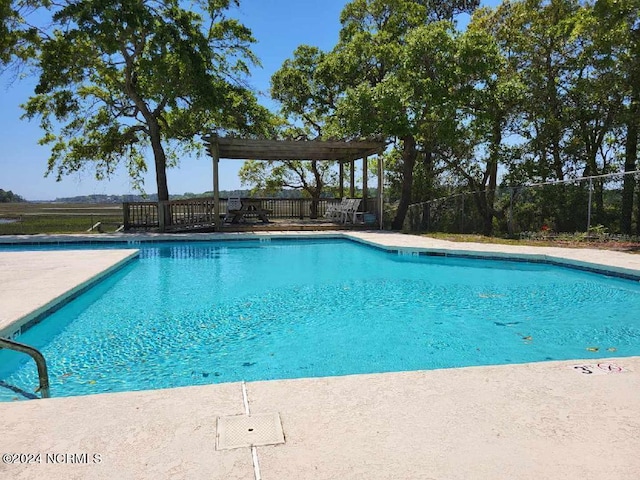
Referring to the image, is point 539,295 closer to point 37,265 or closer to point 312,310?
point 312,310

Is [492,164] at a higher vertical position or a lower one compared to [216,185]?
higher

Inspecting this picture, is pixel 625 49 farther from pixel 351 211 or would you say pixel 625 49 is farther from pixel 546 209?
pixel 351 211

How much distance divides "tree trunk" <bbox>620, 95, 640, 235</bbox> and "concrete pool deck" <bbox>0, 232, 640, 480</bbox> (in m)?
8.86

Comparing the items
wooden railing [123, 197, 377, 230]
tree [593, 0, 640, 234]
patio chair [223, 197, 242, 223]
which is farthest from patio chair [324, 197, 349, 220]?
tree [593, 0, 640, 234]

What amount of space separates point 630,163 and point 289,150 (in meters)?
9.95

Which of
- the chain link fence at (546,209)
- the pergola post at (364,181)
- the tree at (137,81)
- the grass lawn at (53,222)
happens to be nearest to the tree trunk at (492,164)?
the chain link fence at (546,209)

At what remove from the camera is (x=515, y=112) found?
13.4 metres

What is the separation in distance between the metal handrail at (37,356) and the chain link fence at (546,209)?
33.8 ft

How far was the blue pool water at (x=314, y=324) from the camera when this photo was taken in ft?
11.1

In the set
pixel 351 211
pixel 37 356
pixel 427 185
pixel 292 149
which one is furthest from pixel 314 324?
pixel 427 185

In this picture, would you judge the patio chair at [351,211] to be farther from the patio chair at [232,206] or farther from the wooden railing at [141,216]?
the wooden railing at [141,216]

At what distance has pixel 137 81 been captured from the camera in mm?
12844

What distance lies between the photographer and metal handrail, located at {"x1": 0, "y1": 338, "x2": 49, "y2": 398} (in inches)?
88.3

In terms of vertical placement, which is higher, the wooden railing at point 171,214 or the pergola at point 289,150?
the pergola at point 289,150
